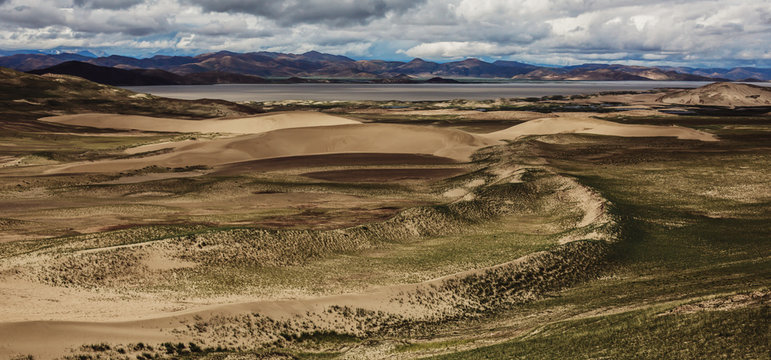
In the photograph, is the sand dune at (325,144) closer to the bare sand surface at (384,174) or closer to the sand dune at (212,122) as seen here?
the bare sand surface at (384,174)

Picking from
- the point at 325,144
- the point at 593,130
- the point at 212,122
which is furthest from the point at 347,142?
the point at 593,130

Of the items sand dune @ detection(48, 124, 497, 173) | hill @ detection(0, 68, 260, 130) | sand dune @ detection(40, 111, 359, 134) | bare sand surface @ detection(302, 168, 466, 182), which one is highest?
hill @ detection(0, 68, 260, 130)

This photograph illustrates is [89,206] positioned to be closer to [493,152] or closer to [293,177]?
[293,177]

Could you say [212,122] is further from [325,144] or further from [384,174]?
[384,174]

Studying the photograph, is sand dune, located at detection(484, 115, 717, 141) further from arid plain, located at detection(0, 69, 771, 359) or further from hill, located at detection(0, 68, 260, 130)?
hill, located at detection(0, 68, 260, 130)

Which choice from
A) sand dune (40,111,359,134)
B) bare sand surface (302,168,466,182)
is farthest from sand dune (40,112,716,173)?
bare sand surface (302,168,466,182)

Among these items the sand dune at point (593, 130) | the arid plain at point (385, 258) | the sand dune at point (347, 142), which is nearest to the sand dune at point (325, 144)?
the sand dune at point (347, 142)
